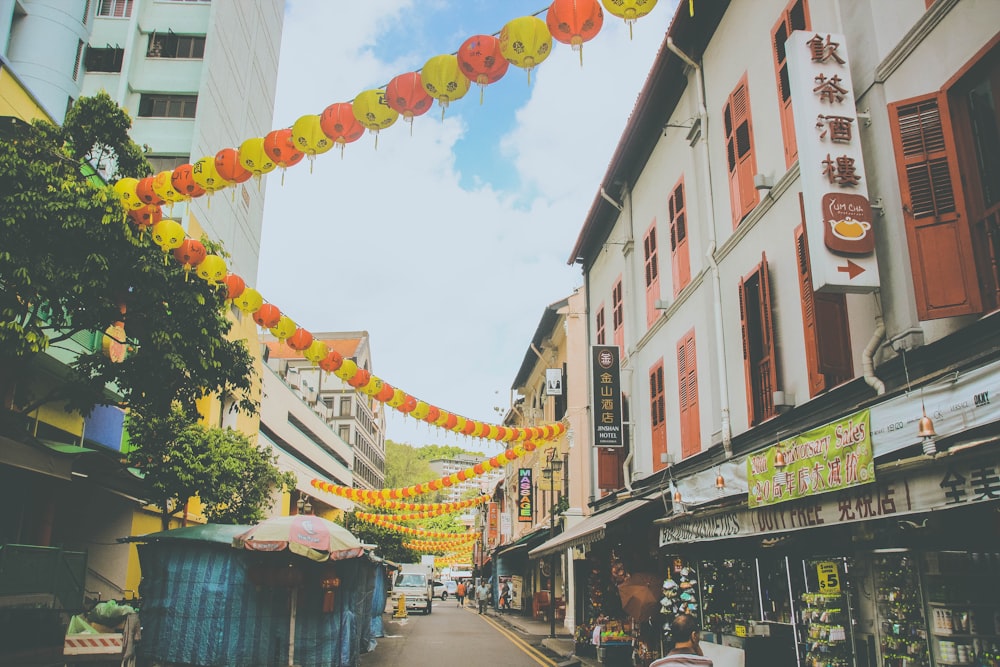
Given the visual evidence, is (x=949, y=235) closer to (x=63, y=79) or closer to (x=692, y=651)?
(x=692, y=651)

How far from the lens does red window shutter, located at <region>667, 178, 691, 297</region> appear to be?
1373 centimetres

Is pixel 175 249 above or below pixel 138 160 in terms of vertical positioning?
below

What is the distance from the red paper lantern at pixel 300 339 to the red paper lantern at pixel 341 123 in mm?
6307

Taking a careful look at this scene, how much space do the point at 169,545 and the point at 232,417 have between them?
1634 cm

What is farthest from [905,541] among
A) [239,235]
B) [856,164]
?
[239,235]

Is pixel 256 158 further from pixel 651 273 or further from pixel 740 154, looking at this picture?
pixel 651 273

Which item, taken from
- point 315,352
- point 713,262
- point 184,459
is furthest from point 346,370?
point 713,262

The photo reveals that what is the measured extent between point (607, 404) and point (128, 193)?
10.4 meters

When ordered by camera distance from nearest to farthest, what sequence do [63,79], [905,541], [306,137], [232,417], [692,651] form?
[692,651], [905,541], [306,137], [63,79], [232,417]

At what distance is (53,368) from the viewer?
1503 centimetres

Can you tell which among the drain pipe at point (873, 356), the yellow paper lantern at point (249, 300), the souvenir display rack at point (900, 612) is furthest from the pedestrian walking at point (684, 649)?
the yellow paper lantern at point (249, 300)

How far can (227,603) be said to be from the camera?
1288cm

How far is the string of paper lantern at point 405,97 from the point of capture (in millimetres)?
7320

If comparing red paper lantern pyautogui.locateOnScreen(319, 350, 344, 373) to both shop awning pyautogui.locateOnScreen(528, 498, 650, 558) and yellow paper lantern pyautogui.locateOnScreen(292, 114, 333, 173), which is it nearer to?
shop awning pyautogui.locateOnScreen(528, 498, 650, 558)
